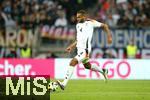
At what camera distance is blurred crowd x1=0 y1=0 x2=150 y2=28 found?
103ft

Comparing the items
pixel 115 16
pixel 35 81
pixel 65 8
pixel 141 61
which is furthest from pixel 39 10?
pixel 35 81

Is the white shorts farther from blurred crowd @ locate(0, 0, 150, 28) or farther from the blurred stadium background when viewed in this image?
blurred crowd @ locate(0, 0, 150, 28)

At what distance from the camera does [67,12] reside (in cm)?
3198

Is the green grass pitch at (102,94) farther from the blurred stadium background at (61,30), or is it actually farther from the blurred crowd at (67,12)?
the blurred crowd at (67,12)

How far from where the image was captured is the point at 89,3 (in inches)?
1268

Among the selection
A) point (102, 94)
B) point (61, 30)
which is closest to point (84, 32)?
point (102, 94)

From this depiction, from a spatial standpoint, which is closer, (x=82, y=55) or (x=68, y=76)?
(x=68, y=76)

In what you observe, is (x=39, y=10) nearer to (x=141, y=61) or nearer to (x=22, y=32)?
(x=22, y=32)

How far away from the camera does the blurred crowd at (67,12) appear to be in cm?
3136

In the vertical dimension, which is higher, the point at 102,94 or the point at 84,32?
the point at 84,32

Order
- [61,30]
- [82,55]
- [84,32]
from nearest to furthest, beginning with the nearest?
[82,55] → [84,32] → [61,30]

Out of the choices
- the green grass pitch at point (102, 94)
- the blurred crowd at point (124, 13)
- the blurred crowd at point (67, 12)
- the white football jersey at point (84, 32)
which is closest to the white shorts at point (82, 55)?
the white football jersey at point (84, 32)

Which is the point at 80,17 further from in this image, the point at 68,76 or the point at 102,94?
the point at 102,94

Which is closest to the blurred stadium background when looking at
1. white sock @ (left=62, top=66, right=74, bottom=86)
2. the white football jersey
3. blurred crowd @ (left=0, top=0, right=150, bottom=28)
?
blurred crowd @ (left=0, top=0, right=150, bottom=28)
